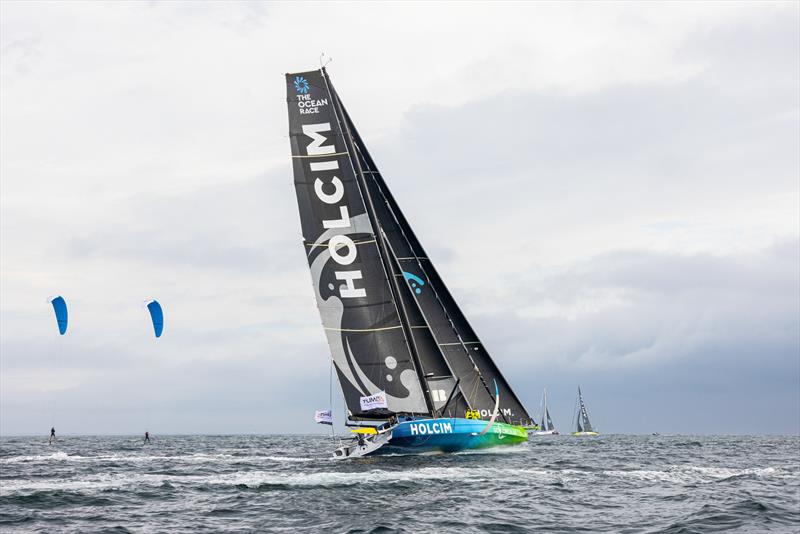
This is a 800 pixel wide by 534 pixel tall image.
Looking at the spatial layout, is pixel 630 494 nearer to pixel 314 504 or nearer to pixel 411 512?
pixel 411 512

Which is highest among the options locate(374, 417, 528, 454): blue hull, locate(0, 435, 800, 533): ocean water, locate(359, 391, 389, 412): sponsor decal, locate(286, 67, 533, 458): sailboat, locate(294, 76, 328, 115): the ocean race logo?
locate(294, 76, 328, 115): the ocean race logo

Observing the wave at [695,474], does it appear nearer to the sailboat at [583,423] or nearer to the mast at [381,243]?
the mast at [381,243]

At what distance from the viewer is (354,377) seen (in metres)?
34.1

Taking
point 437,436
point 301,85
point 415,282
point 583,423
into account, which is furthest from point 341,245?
point 583,423

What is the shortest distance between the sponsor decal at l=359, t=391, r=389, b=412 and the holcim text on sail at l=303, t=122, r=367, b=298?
13.5ft

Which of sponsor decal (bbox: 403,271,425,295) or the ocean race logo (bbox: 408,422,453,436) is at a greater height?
sponsor decal (bbox: 403,271,425,295)

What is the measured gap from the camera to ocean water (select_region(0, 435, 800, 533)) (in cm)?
1700

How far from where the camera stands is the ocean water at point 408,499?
17.0 meters

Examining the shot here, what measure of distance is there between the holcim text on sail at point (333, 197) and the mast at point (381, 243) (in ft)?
2.68

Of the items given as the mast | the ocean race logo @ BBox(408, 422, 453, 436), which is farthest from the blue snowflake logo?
the ocean race logo @ BBox(408, 422, 453, 436)

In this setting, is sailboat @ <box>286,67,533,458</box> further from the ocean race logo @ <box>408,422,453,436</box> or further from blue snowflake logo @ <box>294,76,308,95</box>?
the ocean race logo @ <box>408,422,453,436</box>

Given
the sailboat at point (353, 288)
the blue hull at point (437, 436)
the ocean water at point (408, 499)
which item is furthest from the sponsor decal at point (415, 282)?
the ocean water at point (408, 499)

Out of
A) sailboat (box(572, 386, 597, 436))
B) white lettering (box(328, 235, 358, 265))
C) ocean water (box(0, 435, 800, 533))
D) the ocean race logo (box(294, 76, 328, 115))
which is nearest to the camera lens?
ocean water (box(0, 435, 800, 533))

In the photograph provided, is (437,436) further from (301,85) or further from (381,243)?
(301,85)
